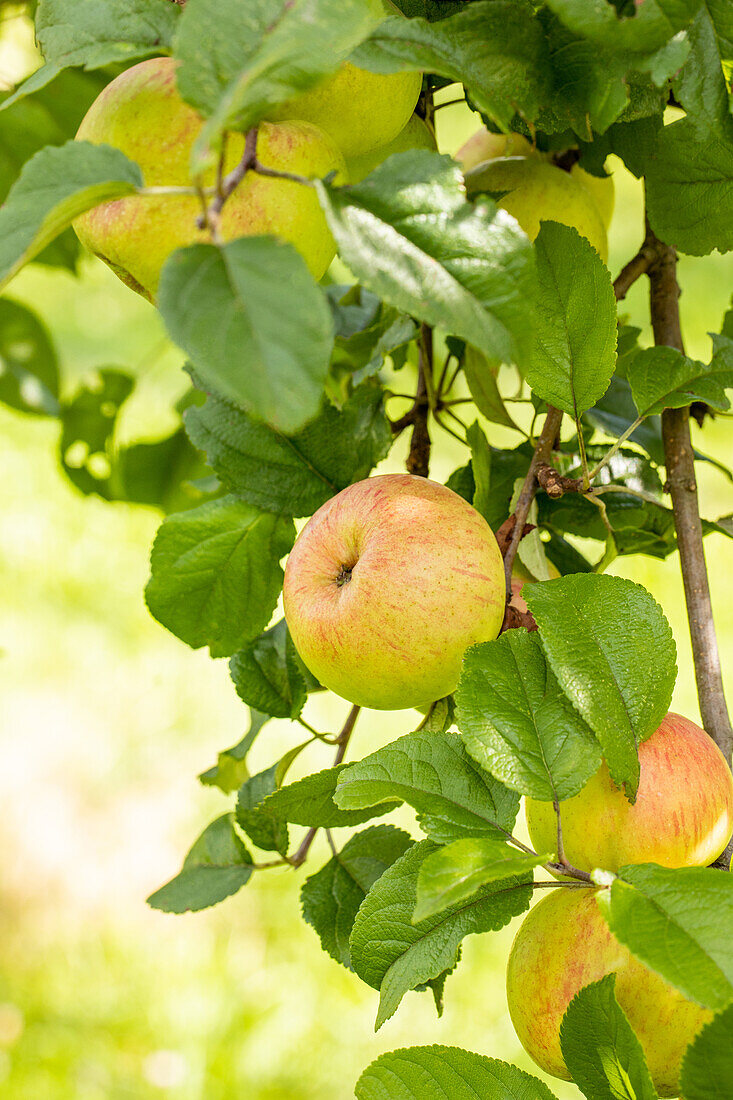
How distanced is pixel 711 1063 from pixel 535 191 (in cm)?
53

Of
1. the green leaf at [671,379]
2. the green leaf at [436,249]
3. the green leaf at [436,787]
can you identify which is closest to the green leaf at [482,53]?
the green leaf at [436,249]

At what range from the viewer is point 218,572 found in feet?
2.18

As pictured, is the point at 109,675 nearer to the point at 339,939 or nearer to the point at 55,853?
the point at 55,853

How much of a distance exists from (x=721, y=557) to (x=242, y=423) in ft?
5.16

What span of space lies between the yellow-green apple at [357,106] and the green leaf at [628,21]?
12cm

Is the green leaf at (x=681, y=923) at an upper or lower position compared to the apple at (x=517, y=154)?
lower

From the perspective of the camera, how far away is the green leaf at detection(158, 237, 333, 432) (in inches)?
12.8

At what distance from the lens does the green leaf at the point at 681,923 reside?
0.38 meters

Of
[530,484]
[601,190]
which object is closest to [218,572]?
[530,484]

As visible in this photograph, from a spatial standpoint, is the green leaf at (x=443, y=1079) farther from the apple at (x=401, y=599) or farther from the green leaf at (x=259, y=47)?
the green leaf at (x=259, y=47)

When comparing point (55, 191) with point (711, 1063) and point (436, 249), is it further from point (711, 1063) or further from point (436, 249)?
point (711, 1063)

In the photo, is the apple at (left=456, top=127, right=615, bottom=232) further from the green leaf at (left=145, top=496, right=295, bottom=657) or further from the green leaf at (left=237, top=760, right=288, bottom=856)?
the green leaf at (left=237, top=760, right=288, bottom=856)

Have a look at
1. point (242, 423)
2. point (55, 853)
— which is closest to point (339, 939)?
point (242, 423)

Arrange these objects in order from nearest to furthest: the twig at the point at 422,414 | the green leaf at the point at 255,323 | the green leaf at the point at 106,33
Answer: the green leaf at the point at 255,323 < the green leaf at the point at 106,33 < the twig at the point at 422,414
